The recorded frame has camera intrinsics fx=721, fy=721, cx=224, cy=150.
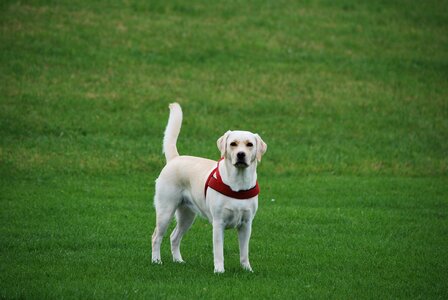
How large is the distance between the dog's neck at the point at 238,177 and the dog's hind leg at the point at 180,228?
1.49 m

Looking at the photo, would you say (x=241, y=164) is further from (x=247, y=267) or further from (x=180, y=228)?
(x=180, y=228)

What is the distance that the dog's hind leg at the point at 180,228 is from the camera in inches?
418

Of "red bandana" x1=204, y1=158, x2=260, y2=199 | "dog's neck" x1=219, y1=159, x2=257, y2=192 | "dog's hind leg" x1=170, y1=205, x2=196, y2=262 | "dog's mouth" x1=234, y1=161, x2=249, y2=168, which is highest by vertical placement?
"dog's mouth" x1=234, y1=161, x2=249, y2=168

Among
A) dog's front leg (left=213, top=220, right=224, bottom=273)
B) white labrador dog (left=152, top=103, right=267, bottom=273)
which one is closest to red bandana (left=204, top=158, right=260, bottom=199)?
white labrador dog (left=152, top=103, right=267, bottom=273)

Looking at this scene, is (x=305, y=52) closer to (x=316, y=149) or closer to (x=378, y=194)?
(x=316, y=149)

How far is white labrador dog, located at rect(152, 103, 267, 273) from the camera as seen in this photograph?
941cm

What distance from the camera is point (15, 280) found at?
894cm

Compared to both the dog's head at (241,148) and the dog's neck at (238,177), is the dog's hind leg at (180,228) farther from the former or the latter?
the dog's head at (241,148)

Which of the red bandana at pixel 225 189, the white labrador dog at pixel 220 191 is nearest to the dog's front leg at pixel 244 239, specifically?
the white labrador dog at pixel 220 191

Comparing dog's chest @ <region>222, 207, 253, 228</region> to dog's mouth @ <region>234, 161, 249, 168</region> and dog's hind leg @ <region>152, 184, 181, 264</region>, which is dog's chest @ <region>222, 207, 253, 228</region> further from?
dog's hind leg @ <region>152, 184, 181, 264</region>

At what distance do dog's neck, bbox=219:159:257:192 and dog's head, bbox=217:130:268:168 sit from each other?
0.34ft

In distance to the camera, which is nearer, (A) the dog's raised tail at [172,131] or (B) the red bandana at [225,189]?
(B) the red bandana at [225,189]

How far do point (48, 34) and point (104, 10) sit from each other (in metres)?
3.63

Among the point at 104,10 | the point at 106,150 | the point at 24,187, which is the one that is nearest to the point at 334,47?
the point at 104,10
